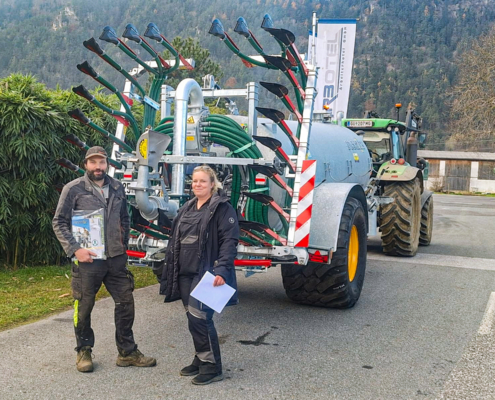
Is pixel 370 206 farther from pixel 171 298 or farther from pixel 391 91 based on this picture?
pixel 391 91

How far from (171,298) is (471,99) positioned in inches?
1537

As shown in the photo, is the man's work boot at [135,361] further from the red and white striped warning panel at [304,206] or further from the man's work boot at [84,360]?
the red and white striped warning panel at [304,206]

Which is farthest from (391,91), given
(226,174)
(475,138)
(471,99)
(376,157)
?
(226,174)

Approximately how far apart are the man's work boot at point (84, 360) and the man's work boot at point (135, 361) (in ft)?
0.78

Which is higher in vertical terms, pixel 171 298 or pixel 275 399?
pixel 171 298

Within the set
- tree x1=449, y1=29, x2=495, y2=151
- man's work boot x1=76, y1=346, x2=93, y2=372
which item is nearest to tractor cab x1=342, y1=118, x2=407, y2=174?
man's work boot x1=76, y1=346, x2=93, y2=372

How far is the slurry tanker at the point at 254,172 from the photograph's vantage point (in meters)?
5.42

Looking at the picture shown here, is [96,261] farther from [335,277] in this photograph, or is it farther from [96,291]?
[335,277]

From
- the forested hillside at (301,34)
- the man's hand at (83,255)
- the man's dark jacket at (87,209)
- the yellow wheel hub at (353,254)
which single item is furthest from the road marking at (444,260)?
the forested hillside at (301,34)

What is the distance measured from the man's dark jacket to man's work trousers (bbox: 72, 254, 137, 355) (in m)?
0.13

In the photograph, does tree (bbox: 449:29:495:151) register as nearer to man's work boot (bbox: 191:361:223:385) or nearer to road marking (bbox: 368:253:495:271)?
road marking (bbox: 368:253:495:271)

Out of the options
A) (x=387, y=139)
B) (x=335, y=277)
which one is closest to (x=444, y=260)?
(x=387, y=139)

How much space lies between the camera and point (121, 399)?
4066 millimetres

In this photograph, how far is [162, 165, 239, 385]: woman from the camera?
176 inches
